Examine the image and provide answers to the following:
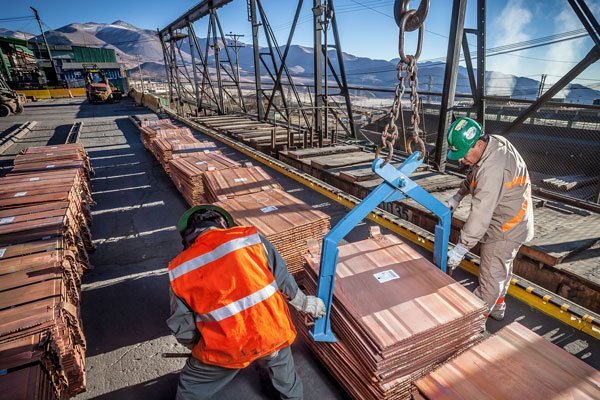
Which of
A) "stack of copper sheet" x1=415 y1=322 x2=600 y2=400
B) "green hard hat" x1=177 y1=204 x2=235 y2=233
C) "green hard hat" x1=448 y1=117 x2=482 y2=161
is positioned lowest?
"stack of copper sheet" x1=415 y1=322 x2=600 y2=400

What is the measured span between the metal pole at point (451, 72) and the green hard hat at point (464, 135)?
13.1 feet

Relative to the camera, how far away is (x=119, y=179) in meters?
8.41

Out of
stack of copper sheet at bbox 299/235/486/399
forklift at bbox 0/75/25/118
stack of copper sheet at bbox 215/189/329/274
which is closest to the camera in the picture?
stack of copper sheet at bbox 299/235/486/399

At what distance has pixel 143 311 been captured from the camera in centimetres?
358

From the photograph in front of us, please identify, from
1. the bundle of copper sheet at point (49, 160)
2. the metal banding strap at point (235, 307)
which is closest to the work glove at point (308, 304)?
the metal banding strap at point (235, 307)

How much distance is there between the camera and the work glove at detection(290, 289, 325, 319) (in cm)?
230

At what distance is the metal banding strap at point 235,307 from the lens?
6.15 ft

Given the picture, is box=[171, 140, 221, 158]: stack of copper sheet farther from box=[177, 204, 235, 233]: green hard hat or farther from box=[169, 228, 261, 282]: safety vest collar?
box=[169, 228, 261, 282]: safety vest collar

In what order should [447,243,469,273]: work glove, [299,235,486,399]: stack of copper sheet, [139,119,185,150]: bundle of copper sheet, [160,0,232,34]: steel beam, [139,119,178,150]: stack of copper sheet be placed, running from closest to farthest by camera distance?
[299,235,486,399]: stack of copper sheet, [447,243,469,273]: work glove, [139,119,185,150]: bundle of copper sheet, [139,119,178,150]: stack of copper sheet, [160,0,232,34]: steel beam

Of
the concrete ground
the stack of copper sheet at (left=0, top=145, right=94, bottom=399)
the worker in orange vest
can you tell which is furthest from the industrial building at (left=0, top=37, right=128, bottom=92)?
the worker in orange vest

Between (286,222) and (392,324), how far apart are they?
1.92 meters

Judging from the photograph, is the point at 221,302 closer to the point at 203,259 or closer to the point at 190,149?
the point at 203,259

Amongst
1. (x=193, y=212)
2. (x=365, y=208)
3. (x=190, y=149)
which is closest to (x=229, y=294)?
(x=193, y=212)

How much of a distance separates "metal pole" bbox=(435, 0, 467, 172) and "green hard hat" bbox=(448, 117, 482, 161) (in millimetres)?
3993
